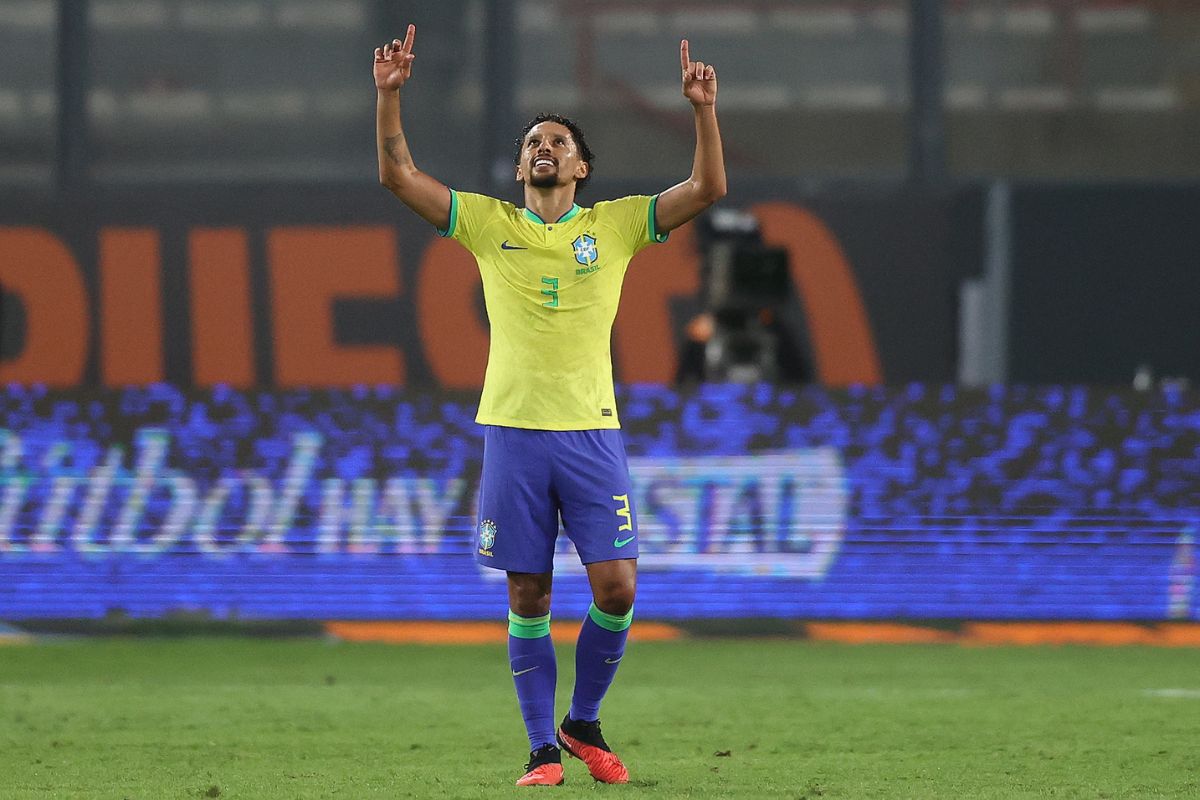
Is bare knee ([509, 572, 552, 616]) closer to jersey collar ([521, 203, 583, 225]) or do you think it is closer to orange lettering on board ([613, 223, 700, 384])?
jersey collar ([521, 203, 583, 225])

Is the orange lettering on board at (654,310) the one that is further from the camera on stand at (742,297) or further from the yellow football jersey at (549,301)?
the yellow football jersey at (549,301)

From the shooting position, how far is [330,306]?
15977 millimetres

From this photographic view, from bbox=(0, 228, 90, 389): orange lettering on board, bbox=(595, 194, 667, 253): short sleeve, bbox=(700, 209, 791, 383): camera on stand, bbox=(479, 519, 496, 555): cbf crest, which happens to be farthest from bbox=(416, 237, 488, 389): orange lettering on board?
bbox=(479, 519, 496, 555): cbf crest

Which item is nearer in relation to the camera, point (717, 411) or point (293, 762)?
point (293, 762)

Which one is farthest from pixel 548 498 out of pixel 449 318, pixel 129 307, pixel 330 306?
pixel 129 307

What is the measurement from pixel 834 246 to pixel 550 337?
34.4ft

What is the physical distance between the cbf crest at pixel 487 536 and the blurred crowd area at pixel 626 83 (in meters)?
11.1

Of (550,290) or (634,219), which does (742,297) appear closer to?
(634,219)

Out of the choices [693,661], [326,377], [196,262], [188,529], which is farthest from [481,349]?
[693,661]

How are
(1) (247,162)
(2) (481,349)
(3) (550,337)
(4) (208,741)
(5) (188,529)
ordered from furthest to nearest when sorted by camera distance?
1. (1) (247,162)
2. (2) (481,349)
3. (5) (188,529)
4. (4) (208,741)
5. (3) (550,337)

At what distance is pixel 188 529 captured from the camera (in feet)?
35.9

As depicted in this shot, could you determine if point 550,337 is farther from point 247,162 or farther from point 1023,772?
point 247,162

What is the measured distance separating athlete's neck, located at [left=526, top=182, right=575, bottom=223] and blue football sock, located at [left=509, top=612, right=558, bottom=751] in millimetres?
1155

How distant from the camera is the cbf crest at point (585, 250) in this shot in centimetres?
591
